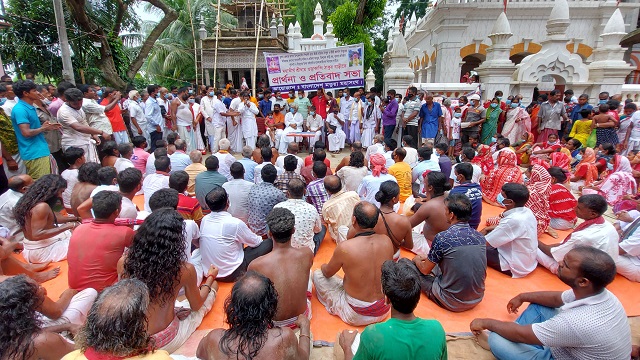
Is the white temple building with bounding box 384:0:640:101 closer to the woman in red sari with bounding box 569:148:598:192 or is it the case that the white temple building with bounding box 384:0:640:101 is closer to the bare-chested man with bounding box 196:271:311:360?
the woman in red sari with bounding box 569:148:598:192

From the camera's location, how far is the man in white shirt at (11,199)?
3.70 metres

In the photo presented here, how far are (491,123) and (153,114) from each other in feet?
28.4

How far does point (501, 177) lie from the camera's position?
576 cm

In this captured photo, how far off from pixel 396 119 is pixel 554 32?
5.45 metres

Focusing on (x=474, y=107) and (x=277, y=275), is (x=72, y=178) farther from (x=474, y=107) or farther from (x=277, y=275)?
(x=474, y=107)

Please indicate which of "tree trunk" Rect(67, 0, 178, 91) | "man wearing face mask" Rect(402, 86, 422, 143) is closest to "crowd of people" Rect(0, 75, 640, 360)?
"man wearing face mask" Rect(402, 86, 422, 143)

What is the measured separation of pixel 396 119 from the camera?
942 cm

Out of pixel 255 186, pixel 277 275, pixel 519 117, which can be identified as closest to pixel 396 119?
pixel 519 117

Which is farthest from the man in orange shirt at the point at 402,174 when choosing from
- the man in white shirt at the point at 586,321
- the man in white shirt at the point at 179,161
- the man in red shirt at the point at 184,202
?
the man in white shirt at the point at 179,161

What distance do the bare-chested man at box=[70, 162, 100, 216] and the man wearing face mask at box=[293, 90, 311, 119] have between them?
22.5 feet

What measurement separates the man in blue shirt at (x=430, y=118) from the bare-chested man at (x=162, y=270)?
7289 millimetres

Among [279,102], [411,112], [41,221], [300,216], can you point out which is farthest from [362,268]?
[279,102]

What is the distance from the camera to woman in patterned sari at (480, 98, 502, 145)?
349 inches

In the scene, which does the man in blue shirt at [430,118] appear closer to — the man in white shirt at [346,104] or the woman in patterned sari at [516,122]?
the woman in patterned sari at [516,122]
